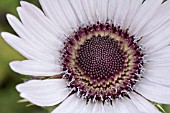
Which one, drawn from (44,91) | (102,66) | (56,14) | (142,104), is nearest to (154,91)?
(142,104)

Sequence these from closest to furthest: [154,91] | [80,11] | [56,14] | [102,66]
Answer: [154,91], [102,66], [56,14], [80,11]

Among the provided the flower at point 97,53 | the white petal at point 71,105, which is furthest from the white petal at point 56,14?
the white petal at point 71,105

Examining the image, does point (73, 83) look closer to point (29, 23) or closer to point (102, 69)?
point (102, 69)

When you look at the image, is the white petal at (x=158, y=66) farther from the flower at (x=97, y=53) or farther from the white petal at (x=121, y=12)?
the white petal at (x=121, y=12)

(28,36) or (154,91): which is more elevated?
(28,36)

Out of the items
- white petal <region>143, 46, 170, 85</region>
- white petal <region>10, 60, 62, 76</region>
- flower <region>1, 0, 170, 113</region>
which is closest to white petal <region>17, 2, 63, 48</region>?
flower <region>1, 0, 170, 113</region>

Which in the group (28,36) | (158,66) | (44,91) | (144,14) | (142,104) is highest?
(144,14)

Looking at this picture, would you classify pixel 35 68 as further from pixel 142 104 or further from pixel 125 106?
pixel 142 104

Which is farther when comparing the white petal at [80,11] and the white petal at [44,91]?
the white petal at [80,11]
